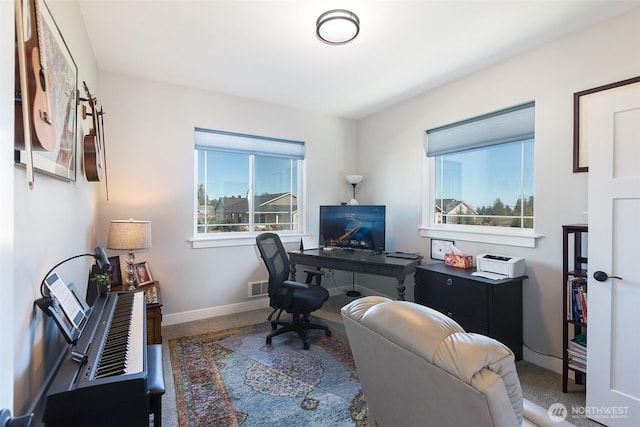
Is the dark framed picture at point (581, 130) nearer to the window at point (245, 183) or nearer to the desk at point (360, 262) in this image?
the desk at point (360, 262)

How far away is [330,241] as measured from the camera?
12.7 ft

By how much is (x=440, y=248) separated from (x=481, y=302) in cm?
94

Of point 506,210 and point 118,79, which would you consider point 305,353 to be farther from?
point 118,79

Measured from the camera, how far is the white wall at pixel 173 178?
9.74 ft

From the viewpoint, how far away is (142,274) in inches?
114

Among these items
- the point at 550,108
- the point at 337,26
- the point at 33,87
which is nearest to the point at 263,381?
the point at 33,87

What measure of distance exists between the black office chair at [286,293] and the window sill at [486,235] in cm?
140

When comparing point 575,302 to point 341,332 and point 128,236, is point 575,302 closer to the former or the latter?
point 341,332

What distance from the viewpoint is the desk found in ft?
9.34

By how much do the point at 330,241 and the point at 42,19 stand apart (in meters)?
3.16

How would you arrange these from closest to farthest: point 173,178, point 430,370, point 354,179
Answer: point 430,370 < point 173,178 < point 354,179

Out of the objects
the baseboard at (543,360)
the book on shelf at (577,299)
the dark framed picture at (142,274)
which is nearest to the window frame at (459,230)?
the book on shelf at (577,299)

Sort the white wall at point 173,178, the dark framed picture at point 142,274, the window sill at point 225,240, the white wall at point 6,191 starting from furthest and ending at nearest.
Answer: the window sill at point 225,240
the white wall at point 173,178
the dark framed picture at point 142,274
the white wall at point 6,191

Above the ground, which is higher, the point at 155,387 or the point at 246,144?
the point at 246,144
